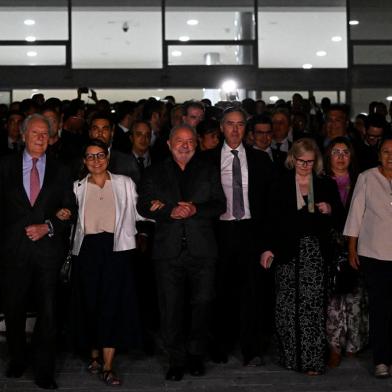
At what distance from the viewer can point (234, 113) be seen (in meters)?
8.04

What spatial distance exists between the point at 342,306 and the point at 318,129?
13.9ft

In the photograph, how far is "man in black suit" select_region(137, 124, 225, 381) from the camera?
7.52m

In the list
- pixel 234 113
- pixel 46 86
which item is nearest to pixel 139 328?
pixel 234 113

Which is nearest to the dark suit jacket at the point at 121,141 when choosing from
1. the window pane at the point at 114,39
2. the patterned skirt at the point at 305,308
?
the patterned skirt at the point at 305,308

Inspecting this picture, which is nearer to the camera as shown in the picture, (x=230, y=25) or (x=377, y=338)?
(x=377, y=338)

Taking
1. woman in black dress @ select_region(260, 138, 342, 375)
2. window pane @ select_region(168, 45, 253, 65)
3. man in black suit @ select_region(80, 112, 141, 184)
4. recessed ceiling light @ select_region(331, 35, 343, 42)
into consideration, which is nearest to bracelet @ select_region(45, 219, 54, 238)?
man in black suit @ select_region(80, 112, 141, 184)

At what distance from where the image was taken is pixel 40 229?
723 centimetres

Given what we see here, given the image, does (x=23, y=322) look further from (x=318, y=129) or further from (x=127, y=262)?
(x=318, y=129)

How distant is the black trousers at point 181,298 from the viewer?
7.58 meters

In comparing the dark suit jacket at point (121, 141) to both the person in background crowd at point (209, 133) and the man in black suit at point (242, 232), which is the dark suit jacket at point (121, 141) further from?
the man in black suit at point (242, 232)

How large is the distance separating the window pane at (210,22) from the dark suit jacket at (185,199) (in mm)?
8232

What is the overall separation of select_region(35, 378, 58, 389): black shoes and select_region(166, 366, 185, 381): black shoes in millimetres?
915

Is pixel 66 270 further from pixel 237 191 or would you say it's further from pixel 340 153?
pixel 340 153

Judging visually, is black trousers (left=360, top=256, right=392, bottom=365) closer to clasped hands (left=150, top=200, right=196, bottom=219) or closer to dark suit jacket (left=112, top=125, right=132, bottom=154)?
clasped hands (left=150, top=200, right=196, bottom=219)
